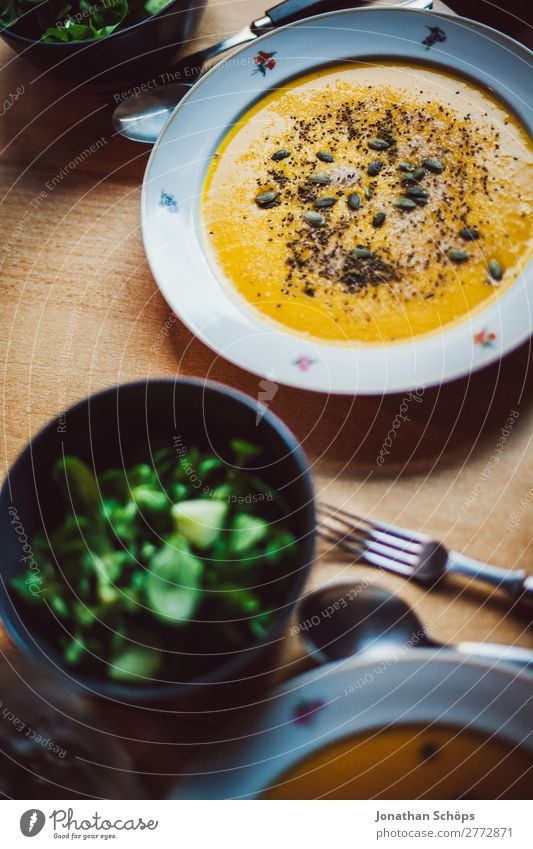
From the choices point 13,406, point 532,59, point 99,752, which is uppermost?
point 532,59

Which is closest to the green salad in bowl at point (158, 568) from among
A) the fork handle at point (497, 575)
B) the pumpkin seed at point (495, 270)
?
the fork handle at point (497, 575)

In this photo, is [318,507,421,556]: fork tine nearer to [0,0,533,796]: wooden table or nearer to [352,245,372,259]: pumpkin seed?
[0,0,533,796]: wooden table

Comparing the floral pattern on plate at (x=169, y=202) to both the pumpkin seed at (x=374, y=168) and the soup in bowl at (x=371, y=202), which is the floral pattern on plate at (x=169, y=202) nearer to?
the soup in bowl at (x=371, y=202)

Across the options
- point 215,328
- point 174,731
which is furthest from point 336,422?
point 174,731

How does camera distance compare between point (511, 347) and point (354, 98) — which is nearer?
point (511, 347)

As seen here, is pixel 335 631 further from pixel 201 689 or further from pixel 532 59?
pixel 532 59

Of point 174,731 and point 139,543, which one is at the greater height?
point 139,543

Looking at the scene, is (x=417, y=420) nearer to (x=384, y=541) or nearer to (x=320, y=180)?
(x=384, y=541)
